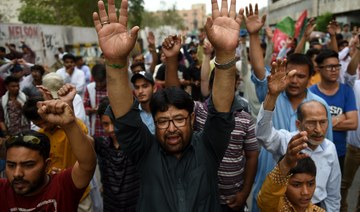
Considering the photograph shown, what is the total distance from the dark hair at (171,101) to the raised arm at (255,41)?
123 cm

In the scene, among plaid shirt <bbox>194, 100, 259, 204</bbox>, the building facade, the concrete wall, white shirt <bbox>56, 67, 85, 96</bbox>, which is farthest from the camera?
the building facade

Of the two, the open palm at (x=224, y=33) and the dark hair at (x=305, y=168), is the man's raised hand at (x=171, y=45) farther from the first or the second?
the dark hair at (x=305, y=168)

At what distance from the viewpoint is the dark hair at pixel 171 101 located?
194cm

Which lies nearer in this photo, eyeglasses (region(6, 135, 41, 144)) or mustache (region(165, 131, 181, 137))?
mustache (region(165, 131, 181, 137))

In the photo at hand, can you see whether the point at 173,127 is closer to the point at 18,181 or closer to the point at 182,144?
the point at 182,144

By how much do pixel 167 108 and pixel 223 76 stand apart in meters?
0.33

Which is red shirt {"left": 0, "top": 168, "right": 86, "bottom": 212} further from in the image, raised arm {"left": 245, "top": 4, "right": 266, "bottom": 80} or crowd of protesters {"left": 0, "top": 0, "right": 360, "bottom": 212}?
raised arm {"left": 245, "top": 4, "right": 266, "bottom": 80}

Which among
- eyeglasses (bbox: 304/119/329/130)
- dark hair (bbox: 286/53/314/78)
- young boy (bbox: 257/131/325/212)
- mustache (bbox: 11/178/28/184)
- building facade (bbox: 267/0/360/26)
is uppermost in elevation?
building facade (bbox: 267/0/360/26)

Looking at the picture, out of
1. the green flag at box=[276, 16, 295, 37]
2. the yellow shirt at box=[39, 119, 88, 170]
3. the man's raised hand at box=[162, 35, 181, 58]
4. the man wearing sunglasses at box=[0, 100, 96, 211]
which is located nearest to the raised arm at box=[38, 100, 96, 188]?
the man wearing sunglasses at box=[0, 100, 96, 211]

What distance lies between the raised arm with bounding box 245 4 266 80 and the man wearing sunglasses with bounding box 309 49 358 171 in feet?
2.72

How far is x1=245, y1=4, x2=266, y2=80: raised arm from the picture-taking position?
120 inches

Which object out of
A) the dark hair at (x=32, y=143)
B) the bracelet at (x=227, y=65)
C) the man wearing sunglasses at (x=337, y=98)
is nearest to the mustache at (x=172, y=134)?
the bracelet at (x=227, y=65)

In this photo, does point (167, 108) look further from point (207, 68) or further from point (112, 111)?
point (207, 68)

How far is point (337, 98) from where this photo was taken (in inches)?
138
